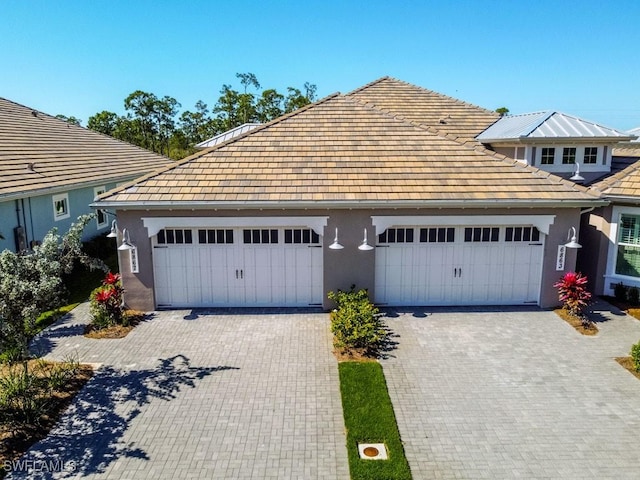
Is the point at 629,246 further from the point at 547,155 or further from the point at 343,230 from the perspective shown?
the point at 343,230

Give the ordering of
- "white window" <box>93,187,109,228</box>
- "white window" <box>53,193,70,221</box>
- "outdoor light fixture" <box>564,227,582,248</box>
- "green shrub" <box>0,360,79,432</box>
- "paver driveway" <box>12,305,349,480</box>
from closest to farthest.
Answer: "paver driveway" <box>12,305,349,480</box> → "green shrub" <box>0,360,79,432</box> → "outdoor light fixture" <box>564,227,582,248</box> → "white window" <box>53,193,70,221</box> → "white window" <box>93,187,109,228</box>

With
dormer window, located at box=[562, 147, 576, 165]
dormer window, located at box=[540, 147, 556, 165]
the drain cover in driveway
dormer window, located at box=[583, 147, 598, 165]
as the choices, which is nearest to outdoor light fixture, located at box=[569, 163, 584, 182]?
dormer window, located at box=[562, 147, 576, 165]

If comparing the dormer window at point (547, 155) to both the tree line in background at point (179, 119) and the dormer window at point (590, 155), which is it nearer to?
the dormer window at point (590, 155)

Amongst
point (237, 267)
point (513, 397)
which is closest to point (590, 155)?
point (513, 397)

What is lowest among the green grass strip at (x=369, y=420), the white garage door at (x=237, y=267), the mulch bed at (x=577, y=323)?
the green grass strip at (x=369, y=420)

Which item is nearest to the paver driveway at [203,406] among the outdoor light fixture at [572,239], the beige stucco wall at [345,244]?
the beige stucco wall at [345,244]

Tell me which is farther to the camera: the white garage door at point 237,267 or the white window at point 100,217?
the white window at point 100,217

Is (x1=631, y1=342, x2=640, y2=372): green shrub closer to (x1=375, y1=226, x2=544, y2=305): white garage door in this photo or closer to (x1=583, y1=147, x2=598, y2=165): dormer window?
(x1=375, y1=226, x2=544, y2=305): white garage door
